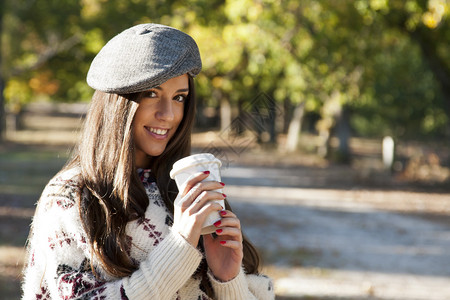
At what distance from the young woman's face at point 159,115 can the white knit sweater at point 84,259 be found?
0.25 meters

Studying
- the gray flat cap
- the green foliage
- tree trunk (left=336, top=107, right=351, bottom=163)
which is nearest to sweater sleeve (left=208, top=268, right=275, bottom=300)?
the gray flat cap

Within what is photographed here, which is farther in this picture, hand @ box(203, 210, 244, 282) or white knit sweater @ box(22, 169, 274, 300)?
hand @ box(203, 210, 244, 282)

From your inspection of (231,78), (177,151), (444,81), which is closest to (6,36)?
(231,78)

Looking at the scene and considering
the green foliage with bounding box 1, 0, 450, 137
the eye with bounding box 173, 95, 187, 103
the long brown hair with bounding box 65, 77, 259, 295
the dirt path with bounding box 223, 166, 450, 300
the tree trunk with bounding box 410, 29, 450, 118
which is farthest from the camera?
the tree trunk with bounding box 410, 29, 450, 118

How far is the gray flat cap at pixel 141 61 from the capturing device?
6.23 ft

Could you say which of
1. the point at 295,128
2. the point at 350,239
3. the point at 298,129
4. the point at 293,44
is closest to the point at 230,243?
the point at 350,239

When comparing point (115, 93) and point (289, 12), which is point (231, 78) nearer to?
point (289, 12)

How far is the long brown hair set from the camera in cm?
188

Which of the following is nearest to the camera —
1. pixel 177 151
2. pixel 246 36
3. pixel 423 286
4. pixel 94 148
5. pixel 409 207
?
pixel 94 148

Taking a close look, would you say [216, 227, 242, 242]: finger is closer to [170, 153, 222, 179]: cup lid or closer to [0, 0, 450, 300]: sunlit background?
[170, 153, 222, 179]: cup lid

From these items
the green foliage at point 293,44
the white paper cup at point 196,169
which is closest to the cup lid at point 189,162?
the white paper cup at point 196,169

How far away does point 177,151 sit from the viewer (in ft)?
7.27

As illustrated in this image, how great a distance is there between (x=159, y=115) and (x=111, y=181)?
10.7 inches

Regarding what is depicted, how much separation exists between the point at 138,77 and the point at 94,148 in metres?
0.30
